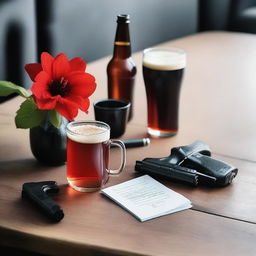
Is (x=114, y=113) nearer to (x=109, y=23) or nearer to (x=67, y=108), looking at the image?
(x=67, y=108)

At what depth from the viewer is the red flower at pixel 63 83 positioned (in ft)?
3.78

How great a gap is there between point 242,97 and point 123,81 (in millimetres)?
497

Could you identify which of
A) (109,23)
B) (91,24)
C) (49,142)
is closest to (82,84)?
(49,142)

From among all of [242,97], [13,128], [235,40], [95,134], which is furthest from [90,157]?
[235,40]

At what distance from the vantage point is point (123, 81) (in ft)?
5.00

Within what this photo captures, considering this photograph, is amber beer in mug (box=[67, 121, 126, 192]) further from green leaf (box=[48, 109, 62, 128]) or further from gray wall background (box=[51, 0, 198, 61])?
gray wall background (box=[51, 0, 198, 61])

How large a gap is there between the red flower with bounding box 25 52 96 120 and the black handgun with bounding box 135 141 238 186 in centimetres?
19

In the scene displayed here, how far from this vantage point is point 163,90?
4.71ft

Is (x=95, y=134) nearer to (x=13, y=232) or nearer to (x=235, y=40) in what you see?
(x=13, y=232)

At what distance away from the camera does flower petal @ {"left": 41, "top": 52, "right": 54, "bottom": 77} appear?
117 cm

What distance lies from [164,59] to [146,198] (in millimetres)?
483

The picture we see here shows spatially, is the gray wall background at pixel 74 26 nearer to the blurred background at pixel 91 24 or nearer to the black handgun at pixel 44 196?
the blurred background at pixel 91 24

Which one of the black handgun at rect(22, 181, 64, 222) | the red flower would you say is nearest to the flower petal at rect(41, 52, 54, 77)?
the red flower

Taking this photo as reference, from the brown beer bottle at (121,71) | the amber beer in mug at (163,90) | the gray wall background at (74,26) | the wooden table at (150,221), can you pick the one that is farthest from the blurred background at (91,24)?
the amber beer in mug at (163,90)
